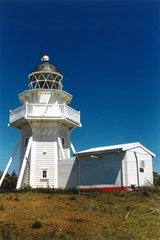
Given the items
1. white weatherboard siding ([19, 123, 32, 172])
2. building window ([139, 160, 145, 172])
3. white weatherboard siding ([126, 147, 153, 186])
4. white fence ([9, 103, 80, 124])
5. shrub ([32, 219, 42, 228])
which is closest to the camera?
shrub ([32, 219, 42, 228])

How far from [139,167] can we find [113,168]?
7.35 ft

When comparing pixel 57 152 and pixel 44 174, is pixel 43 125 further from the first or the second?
pixel 44 174

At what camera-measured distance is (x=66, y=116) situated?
2833 cm

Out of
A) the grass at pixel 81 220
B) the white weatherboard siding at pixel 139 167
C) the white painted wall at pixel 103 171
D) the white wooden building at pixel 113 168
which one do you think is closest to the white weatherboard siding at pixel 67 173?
the white wooden building at pixel 113 168

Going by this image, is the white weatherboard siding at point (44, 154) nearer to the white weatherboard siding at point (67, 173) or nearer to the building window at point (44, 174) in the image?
the building window at point (44, 174)

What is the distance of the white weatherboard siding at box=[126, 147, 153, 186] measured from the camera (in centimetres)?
2342

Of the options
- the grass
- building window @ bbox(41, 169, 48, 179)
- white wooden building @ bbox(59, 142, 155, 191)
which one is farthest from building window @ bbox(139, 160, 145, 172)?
the grass

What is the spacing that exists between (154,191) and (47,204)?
22.9 feet

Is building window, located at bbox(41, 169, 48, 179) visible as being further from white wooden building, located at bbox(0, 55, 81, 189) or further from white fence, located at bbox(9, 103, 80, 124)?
white fence, located at bbox(9, 103, 80, 124)

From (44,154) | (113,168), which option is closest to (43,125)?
(44,154)

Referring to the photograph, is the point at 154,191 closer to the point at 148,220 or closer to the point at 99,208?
the point at 99,208

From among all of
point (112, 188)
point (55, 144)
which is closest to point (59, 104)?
point (55, 144)

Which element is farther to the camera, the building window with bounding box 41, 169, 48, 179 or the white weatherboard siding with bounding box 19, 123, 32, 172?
the white weatherboard siding with bounding box 19, 123, 32, 172

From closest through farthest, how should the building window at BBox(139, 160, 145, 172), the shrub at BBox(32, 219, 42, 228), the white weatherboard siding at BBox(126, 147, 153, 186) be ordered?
the shrub at BBox(32, 219, 42, 228), the white weatherboard siding at BBox(126, 147, 153, 186), the building window at BBox(139, 160, 145, 172)
